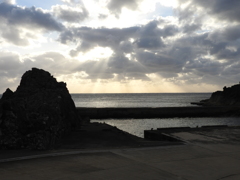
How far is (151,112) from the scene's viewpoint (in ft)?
157

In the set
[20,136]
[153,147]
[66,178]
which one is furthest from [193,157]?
[20,136]

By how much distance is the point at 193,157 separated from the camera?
8.07 meters

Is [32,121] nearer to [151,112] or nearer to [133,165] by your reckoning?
[133,165]

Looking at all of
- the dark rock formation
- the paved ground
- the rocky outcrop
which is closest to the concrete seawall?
the rocky outcrop

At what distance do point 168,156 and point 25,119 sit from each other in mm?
5826

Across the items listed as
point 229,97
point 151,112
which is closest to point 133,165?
point 151,112

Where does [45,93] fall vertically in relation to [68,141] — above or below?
above

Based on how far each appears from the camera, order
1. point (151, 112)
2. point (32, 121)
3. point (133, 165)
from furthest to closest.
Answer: point (151, 112)
point (32, 121)
point (133, 165)

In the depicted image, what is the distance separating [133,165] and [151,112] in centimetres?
4157

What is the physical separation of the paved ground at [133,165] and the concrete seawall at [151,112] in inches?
1489

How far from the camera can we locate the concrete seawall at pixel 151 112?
1852 inches

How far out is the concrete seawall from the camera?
154 ft

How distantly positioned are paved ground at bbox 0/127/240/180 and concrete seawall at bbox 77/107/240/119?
124ft

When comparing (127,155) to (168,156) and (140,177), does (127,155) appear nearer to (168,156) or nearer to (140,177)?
(168,156)
